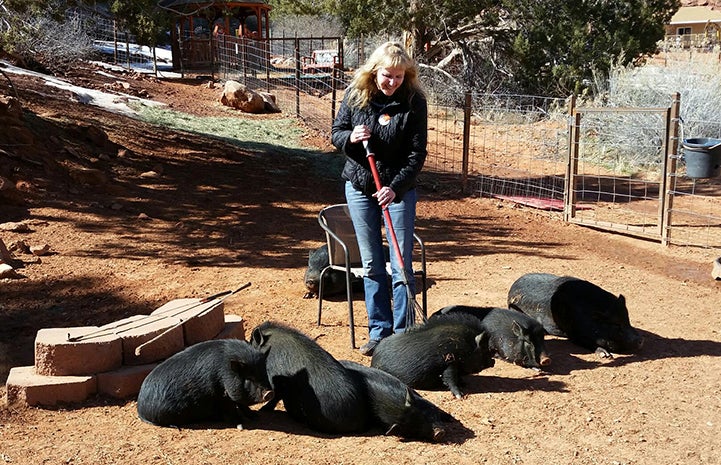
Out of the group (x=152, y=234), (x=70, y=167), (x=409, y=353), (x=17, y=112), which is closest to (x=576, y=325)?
(x=409, y=353)

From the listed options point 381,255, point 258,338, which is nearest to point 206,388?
point 258,338

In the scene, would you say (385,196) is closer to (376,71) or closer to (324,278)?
(376,71)

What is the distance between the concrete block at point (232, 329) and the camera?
477 cm

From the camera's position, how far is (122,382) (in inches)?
168

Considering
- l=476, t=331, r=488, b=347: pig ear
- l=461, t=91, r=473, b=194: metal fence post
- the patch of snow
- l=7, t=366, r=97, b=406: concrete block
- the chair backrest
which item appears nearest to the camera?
l=7, t=366, r=97, b=406: concrete block

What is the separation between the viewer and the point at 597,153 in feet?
45.3

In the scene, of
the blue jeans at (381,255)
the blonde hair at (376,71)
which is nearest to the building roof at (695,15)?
the blonde hair at (376,71)

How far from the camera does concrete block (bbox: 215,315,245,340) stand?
4770 millimetres

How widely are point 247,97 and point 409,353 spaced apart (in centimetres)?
1330

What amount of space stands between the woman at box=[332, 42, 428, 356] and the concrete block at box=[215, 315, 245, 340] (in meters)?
0.82

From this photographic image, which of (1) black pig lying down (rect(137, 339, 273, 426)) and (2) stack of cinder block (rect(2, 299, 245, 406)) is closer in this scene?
(1) black pig lying down (rect(137, 339, 273, 426))

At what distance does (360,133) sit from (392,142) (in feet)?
0.69

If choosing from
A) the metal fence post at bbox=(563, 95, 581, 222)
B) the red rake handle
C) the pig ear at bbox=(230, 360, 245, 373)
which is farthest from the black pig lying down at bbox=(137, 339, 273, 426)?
the metal fence post at bbox=(563, 95, 581, 222)

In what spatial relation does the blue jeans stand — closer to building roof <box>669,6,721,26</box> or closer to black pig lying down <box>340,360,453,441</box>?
black pig lying down <box>340,360,453,441</box>
